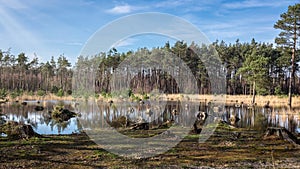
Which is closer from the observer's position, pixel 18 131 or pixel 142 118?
pixel 18 131

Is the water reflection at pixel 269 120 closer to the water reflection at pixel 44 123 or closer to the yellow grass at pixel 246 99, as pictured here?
the water reflection at pixel 44 123

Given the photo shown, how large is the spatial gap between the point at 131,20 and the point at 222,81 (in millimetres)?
48490

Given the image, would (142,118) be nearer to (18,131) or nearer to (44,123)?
(44,123)

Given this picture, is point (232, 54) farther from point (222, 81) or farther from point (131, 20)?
point (131, 20)

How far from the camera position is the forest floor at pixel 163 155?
7453 millimetres

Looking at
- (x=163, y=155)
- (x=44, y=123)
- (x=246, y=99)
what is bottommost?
(x=44, y=123)

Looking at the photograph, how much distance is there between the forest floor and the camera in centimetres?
745

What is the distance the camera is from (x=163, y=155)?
27.9ft

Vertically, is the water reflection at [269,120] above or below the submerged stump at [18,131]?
below

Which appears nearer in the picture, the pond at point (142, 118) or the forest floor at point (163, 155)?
the forest floor at point (163, 155)

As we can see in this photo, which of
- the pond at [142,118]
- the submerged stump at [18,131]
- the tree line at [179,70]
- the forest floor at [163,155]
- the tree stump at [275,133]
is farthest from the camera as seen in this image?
the tree line at [179,70]

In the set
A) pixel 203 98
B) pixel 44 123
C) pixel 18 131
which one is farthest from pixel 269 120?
pixel 203 98

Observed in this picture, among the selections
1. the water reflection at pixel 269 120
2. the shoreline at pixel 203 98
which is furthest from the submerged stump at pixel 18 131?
the shoreline at pixel 203 98

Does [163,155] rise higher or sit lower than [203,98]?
lower
